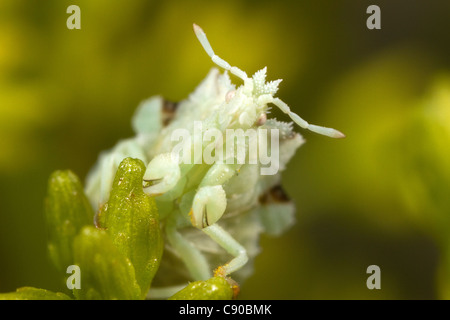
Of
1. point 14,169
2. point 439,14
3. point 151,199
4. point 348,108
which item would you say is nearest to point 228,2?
point 348,108

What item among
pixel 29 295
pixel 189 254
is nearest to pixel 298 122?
pixel 189 254

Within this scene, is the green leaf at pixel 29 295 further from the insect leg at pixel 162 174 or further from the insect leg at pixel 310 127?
the insect leg at pixel 310 127


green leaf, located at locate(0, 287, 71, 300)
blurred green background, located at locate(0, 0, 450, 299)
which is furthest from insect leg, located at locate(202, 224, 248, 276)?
blurred green background, located at locate(0, 0, 450, 299)

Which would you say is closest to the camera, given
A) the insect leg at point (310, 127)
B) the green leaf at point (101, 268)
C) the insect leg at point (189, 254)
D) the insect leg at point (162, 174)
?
the green leaf at point (101, 268)

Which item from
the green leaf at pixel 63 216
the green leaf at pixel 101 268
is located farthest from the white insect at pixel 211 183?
the green leaf at pixel 101 268

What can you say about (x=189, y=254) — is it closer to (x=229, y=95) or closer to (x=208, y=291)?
(x=208, y=291)
